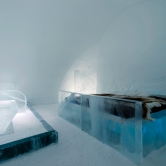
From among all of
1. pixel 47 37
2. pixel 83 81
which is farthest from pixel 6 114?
pixel 83 81

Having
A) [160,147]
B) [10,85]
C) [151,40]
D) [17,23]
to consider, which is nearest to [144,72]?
[151,40]

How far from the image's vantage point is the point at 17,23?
4.85ft

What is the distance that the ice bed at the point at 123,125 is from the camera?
27.0 inches

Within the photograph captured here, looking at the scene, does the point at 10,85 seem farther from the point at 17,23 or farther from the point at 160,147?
the point at 160,147

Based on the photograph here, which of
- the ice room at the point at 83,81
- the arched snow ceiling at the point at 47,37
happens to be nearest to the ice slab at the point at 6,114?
the ice room at the point at 83,81

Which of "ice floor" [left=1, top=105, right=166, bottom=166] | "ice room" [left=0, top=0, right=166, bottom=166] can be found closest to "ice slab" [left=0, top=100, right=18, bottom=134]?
"ice room" [left=0, top=0, right=166, bottom=166]

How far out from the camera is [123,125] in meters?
0.78

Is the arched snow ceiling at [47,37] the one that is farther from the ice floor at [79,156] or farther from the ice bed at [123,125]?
the ice floor at [79,156]

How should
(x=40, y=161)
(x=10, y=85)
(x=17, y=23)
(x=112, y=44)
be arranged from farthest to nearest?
(x=112, y=44) < (x=10, y=85) < (x=17, y=23) < (x=40, y=161)

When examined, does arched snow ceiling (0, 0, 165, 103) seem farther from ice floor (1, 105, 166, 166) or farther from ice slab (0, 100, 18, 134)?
ice floor (1, 105, 166, 166)

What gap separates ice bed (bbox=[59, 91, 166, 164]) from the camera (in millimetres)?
686

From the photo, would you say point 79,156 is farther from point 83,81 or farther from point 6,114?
point 83,81

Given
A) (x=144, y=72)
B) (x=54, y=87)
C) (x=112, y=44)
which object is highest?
(x=112, y=44)

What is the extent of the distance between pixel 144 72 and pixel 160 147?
40.4 inches
